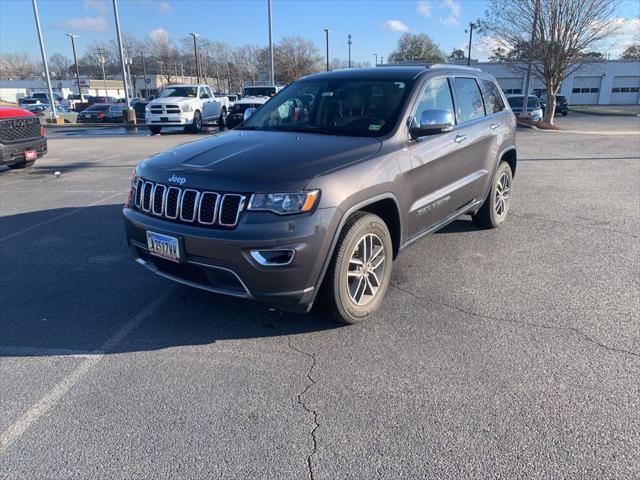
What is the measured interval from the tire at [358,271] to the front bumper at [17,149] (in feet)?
29.2

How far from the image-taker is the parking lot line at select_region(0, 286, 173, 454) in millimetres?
2612

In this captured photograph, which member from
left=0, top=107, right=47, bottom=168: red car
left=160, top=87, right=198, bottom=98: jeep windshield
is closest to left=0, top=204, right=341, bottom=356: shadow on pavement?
left=0, top=107, right=47, bottom=168: red car

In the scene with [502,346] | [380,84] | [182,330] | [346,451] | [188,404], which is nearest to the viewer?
[346,451]

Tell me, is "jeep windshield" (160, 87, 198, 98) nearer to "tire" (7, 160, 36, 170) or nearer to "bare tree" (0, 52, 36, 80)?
"tire" (7, 160, 36, 170)

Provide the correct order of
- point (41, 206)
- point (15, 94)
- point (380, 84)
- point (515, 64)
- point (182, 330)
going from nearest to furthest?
point (182, 330) → point (380, 84) → point (41, 206) → point (515, 64) → point (15, 94)

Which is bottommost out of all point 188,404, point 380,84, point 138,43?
point 188,404

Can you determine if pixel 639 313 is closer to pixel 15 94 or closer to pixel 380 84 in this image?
pixel 380 84

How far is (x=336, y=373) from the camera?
3.10m

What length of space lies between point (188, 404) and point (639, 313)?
3.39m

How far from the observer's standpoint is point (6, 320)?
3852 mm

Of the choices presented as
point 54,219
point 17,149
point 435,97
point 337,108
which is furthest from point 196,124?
point 435,97

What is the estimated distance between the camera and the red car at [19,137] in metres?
9.56

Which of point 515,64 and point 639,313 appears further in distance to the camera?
point 515,64

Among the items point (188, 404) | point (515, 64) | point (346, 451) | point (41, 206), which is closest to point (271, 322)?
point (188, 404)
